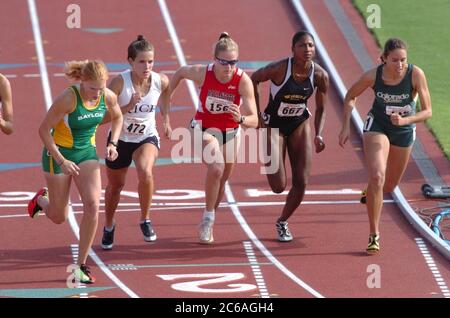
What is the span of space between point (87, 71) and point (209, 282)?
8.19 ft

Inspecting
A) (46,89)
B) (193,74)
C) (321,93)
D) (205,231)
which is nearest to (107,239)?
(205,231)

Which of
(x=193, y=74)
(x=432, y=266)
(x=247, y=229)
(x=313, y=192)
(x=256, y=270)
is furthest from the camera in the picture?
(x=313, y=192)

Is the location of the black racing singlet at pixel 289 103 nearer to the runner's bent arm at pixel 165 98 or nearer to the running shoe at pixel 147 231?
the runner's bent arm at pixel 165 98

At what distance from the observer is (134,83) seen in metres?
15.4

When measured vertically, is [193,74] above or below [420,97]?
above

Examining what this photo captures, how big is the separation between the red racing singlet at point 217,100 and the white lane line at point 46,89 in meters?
1.96

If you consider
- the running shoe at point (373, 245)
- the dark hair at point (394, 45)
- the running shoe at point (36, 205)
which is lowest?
the running shoe at point (373, 245)

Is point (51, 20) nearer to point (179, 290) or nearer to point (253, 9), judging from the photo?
point (253, 9)

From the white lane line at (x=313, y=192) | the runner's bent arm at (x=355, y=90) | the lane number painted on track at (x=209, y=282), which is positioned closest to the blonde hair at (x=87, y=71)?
the lane number painted on track at (x=209, y=282)

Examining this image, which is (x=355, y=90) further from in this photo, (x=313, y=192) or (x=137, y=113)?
(x=313, y=192)

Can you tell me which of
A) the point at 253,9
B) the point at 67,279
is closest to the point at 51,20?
the point at 253,9

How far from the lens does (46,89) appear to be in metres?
22.0

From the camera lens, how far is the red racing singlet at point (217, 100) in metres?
15.5
